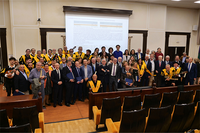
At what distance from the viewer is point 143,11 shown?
9820 mm

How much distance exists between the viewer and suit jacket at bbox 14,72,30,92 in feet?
14.1

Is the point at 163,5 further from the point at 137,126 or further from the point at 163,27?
the point at 137,126

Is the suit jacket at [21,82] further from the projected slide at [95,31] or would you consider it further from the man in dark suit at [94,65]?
the projected slide at [95,31]

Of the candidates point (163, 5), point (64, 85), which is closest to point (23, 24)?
point (64, 85)

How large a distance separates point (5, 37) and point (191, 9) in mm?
12615

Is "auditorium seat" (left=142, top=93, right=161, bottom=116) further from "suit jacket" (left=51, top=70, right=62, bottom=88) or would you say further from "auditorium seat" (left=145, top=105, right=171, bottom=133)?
"suit jacket" (left=51, top=70, right=62, bottom=88)

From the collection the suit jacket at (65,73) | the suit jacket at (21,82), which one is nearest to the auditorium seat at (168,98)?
the suit jacket at (65,73)

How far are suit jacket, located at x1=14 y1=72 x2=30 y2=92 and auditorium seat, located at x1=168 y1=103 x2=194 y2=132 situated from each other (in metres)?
3.91

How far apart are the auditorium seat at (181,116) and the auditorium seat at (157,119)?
16cm

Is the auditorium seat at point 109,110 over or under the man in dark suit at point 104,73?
under

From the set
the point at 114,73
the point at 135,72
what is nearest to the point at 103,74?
the point at 114,73

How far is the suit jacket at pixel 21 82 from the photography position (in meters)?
4.31

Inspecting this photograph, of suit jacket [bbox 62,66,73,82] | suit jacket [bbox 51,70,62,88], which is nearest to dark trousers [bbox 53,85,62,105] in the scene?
suit jacket [bbox 51,70,62,88]

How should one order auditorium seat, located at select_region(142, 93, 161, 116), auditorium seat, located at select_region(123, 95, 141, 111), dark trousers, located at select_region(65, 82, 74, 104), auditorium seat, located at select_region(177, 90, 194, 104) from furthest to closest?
1. dark trousers, located at select_region(65, 82, 74, 104)
2. auditorium seat, located at select_region(177, 90, 194, 104)
3. auditorium seat, located at select_region(142, 93, 161, 116)
4. auditorium seat, located at select_region(123, 95, 141, 111)
